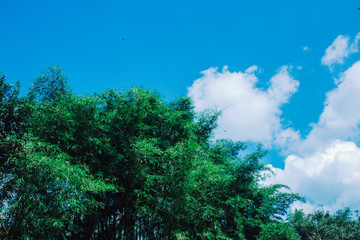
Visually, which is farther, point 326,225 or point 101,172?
point 326,225

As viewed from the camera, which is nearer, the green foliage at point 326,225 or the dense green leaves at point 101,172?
the dense green leaves at point 101,172

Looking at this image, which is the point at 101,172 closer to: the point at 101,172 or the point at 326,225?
the point at 101,172

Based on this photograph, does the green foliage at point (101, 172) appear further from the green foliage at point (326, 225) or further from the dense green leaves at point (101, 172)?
the green foliage at point (326, 225)

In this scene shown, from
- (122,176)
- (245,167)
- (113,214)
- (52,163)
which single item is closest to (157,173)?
(122,176)

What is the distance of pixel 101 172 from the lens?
8.68 m

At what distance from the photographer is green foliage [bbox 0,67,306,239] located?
630cm

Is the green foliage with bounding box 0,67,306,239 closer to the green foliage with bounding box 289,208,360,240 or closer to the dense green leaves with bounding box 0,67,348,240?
the dense green leaves with bounding box 0,67,348,240

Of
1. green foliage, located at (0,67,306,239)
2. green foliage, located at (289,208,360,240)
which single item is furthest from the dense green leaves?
green foliage, located at (289,208,360,240)

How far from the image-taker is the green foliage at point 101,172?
248 inches

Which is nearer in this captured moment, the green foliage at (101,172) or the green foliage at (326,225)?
the green foliage at (101,172)

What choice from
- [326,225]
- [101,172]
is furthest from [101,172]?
[326,225]

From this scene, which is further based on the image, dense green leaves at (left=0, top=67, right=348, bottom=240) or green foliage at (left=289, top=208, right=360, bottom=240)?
green foliage at (left=289, top=208, right=360, bottom=240)

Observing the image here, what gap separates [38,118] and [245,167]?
34.0 feet

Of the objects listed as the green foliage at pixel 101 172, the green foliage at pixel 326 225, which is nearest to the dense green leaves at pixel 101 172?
the green foliage at pixel 101 172
